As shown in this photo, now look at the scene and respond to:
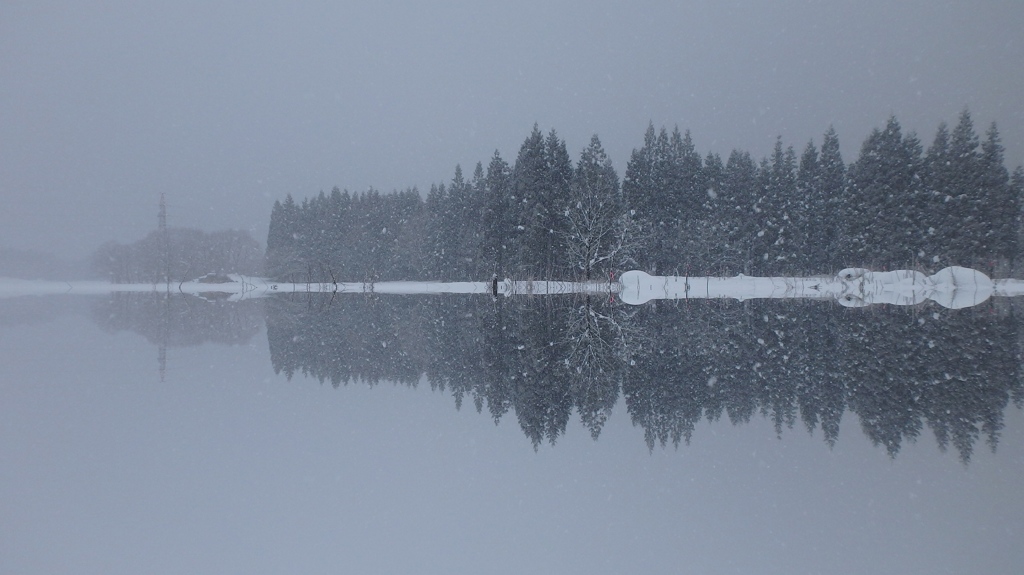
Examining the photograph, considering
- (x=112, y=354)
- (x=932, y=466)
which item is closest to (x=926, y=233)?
(x=932, y=466)

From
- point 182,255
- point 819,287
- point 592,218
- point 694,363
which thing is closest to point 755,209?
point 819,287

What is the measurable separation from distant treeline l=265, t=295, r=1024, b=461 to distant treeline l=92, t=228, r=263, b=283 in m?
91.2

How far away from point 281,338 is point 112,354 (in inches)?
240

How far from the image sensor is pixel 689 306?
1120 inches

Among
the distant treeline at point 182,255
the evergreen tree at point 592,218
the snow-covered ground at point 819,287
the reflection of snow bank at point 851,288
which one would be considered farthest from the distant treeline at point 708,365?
the distant treeline at point 182,255

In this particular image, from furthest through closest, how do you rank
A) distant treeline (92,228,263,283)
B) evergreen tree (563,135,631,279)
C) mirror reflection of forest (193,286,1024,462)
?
1. distant treeline (92,228,263,283)
2. evergreen tree (563,135,631,279)
3. mirror reflection of forest (193,286,1024,462)

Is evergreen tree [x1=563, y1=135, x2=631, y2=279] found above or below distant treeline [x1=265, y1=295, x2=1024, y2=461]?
above

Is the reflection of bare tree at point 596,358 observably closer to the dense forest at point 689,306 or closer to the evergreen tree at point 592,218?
the dense forest at point 689,306

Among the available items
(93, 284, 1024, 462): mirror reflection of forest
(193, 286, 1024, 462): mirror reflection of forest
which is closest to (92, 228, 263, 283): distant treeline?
(93, 284, 1024, 462): mirror reflection of forest

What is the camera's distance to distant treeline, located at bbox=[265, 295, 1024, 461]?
36.4ft

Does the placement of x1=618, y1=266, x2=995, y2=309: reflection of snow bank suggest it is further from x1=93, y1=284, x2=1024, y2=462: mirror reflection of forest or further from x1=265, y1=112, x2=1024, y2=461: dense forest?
x1=93, y1=284, x2=1024, y2=462: mirror reflection of forest

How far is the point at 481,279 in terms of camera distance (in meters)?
56.9

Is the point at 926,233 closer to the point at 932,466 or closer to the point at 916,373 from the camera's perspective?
the point at 916,373

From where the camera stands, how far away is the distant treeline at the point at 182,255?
10181 cm
